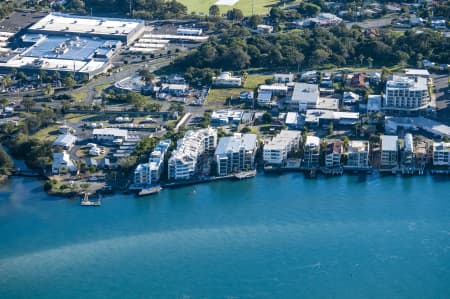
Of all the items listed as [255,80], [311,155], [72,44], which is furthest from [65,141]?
[72,44]

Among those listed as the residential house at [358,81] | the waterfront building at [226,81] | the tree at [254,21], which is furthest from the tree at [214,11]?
the residential house at [358,81]

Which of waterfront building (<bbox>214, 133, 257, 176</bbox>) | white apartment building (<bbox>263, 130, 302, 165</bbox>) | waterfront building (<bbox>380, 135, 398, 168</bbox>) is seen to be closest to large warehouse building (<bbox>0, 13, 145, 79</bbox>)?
waterfront building (<bbox>214, 133, 257, 176</bbox>)

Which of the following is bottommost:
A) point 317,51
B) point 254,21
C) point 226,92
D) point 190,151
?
point 190,151

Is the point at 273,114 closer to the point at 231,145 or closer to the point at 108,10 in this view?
the point at 231,145

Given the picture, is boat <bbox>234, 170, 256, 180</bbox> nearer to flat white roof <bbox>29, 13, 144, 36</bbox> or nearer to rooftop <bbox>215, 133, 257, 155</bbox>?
rooftop <bbox>215, 133, 257, 155</bbox>

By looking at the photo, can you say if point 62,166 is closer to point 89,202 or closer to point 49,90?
point 89,202

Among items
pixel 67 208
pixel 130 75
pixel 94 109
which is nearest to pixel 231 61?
pixel 130 75

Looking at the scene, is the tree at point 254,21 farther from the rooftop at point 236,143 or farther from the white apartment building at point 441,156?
the white apartment building at point 441,156
